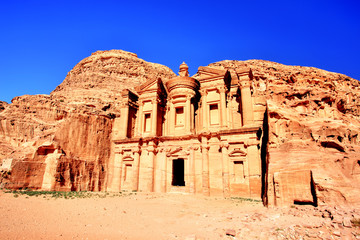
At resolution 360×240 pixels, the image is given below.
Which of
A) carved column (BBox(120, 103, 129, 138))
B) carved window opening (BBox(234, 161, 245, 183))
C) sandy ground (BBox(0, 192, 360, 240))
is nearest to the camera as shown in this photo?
sandy ground (BBox(0, 192, 360, 240))

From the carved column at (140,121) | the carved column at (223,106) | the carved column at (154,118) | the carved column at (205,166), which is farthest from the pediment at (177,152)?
the carved column at (140,121)

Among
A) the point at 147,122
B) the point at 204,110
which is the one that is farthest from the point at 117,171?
the point at 204,110

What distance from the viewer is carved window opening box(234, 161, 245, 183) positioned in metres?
19.1

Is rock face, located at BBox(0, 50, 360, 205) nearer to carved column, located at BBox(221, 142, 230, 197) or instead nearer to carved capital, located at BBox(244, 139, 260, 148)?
carved capital, located at BBox(244, 139, 260, 148)

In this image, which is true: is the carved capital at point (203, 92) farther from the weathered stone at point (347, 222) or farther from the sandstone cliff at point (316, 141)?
the weathered stone at point (347, 222)

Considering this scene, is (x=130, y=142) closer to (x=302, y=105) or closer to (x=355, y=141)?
(x=302, y=105)

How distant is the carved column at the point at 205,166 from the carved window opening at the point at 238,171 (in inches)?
99.7

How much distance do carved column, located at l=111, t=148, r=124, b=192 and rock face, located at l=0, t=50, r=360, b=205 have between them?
1591 mm

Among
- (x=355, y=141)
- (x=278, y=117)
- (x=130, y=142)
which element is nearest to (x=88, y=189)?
(x=130, y=142)

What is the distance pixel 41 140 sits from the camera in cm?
2150

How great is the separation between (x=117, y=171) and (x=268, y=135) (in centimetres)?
1762

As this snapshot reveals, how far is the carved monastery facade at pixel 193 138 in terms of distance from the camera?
19281 millimetres

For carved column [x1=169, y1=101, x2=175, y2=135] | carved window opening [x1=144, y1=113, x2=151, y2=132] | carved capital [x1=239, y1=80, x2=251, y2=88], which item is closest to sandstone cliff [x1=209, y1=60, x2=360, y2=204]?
carved capital [x1=239, y1=80, x2=251, y2=88]

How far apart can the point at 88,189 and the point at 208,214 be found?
16.0 m
